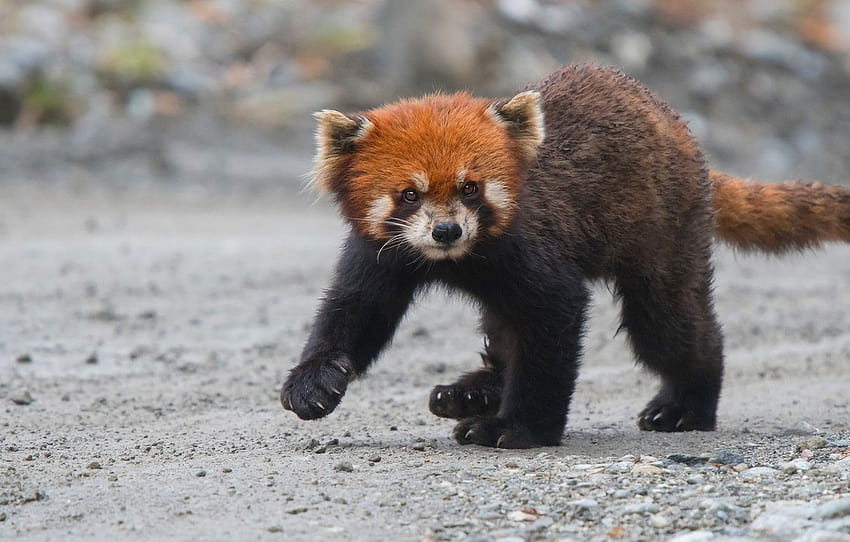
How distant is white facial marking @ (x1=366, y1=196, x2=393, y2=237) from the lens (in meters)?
6.71

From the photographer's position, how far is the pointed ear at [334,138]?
6.84 meters

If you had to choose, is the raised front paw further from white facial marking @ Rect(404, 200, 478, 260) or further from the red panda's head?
white facial marking @ Rect(404, 200, 478, 260)

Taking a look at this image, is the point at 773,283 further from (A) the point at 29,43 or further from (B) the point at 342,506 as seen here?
(A) the point at 29,43

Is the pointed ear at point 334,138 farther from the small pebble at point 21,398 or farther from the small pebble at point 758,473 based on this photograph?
the small pebble at point 758,473

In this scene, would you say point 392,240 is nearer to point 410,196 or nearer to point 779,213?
point 410,196

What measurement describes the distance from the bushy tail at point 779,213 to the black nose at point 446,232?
2.62 m

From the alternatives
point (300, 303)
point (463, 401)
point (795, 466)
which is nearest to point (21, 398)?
point (463, 401)

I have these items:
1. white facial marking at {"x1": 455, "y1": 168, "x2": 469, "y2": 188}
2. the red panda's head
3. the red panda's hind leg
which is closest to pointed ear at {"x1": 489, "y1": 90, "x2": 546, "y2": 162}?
the red panda's head

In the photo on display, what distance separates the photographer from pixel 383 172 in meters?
6.75

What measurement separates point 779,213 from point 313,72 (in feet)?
49.8

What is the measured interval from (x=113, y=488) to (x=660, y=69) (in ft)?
65.3

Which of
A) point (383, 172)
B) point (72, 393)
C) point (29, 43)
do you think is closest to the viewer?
point (383, 172)

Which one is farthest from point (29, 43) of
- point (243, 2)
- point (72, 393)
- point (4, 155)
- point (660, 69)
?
point (72, 393)

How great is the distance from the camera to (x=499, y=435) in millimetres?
7129
